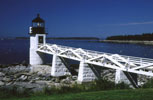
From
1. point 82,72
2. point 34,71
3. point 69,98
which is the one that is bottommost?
point 34,71

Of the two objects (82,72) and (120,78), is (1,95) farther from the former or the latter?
(82,72)

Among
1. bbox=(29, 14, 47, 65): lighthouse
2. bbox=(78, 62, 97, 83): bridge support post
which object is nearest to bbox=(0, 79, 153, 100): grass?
bbox=(78, 62, 97, 83): bridge support post

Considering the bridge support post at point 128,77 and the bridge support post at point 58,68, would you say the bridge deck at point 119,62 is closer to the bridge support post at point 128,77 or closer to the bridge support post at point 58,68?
the bridge support post at point 128,77

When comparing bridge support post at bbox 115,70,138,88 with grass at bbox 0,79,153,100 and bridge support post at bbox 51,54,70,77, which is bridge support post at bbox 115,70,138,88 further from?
bridge support post at bbox 51,54,70,77

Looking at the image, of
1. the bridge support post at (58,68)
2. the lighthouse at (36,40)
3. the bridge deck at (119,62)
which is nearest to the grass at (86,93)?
the bridge deck at (119,62)

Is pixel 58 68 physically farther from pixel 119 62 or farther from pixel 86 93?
pixel 86 93

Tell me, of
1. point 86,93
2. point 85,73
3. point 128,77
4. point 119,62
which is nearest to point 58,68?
A: point 85,73

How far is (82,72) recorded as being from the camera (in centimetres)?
1731

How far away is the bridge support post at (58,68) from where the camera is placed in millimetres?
Result: 23016

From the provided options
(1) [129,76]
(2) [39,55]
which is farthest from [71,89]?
(2) [39,55]

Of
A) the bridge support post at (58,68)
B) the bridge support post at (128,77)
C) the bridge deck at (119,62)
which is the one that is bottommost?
the bridge support post at (58,68)

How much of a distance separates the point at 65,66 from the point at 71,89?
1353 cm

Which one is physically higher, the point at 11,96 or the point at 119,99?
the point at 119,99

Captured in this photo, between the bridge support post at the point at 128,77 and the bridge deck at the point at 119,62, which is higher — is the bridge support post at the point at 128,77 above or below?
below
